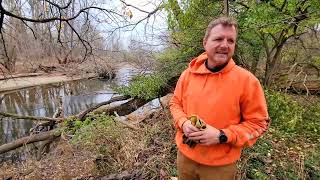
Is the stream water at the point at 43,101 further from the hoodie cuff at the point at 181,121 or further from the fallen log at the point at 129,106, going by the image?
the hoodie cuff at the point at 181,121

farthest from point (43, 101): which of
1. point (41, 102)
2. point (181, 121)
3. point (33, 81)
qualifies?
point (181, 121)

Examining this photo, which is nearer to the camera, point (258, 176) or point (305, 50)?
point (258, 176)

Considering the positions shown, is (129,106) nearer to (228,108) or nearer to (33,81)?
(228,108)

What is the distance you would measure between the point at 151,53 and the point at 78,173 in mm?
5998

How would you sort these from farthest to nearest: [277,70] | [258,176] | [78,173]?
[277,70], [78,173], [258,176]

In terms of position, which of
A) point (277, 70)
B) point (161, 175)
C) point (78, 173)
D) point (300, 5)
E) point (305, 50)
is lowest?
point (78, 173)

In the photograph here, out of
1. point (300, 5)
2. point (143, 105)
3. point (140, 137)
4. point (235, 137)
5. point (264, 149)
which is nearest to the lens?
point (235, 137)

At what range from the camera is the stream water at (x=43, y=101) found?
13.3 meters

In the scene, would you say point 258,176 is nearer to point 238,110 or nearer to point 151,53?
point 238,110

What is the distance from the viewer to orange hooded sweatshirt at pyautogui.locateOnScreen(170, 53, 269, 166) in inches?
91.4

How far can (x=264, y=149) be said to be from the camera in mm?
5137

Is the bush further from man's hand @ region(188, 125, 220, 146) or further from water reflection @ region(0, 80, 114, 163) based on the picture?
water reflection @ region(0, 80, 114, 163)

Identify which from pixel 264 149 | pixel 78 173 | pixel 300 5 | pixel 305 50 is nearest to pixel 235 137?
pixel 264 149

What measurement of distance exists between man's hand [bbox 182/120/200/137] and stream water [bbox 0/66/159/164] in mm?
9924
